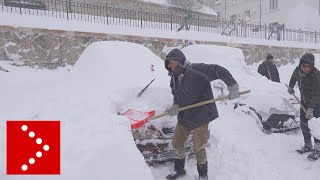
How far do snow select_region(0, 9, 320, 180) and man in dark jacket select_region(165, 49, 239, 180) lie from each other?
32cm

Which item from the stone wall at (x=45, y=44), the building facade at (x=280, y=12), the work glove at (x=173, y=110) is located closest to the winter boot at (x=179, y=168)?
the work glove at (x=173, y=110)

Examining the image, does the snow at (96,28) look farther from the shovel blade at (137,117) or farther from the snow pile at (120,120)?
the shovel blade at (137,117)

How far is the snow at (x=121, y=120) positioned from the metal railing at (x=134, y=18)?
6.28 m

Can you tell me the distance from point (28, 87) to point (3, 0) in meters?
8.83

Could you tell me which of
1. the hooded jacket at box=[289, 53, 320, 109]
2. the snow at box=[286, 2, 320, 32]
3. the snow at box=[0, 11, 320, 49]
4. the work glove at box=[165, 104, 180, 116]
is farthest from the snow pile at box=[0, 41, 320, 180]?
the snow at box=[286, 2, 320, 32]

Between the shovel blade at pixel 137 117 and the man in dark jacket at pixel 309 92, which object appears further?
the man in dark jacket at pixel 309 92

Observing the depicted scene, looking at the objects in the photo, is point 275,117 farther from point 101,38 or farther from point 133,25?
point 133,25

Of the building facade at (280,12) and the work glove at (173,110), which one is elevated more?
the building facade at (280,12)

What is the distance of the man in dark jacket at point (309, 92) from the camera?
5000mm

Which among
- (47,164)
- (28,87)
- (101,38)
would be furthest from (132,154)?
(101,38)

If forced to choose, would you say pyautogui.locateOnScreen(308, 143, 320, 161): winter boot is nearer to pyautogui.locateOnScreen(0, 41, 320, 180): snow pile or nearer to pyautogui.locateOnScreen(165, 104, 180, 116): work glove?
pyautogui.locateOnScreen(0, 41, 320, 180): snow pile

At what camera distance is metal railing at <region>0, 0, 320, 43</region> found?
41.4 feet

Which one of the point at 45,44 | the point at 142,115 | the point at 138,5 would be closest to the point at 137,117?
the point at 142,115

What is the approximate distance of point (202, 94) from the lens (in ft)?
13.6
